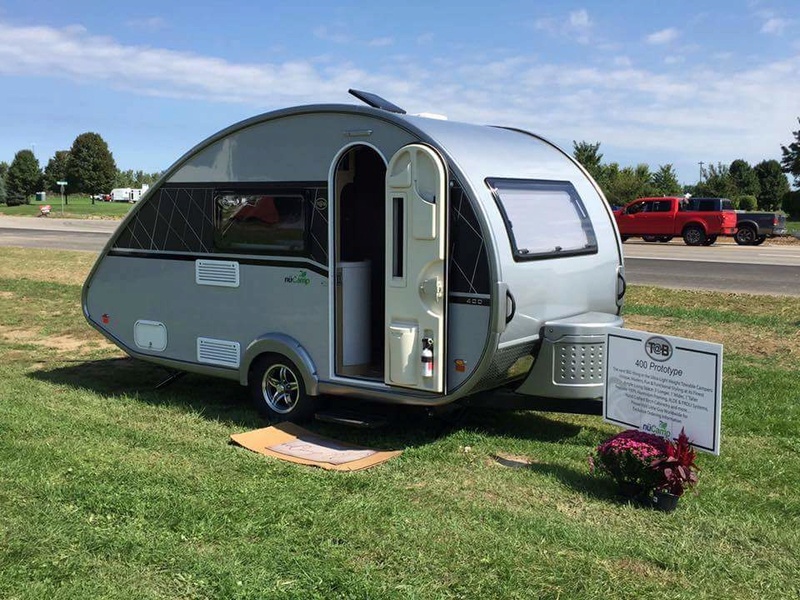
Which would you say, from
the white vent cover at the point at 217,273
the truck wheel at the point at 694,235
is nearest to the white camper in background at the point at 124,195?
the truck wheel at the point at 694,235

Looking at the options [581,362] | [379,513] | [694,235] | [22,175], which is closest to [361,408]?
[581,362]

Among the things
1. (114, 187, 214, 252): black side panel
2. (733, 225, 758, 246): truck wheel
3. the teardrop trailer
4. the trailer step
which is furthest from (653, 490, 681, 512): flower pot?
(733, 225, 758, 246): truck wheel

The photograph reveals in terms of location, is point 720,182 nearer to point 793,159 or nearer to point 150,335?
point 793,159

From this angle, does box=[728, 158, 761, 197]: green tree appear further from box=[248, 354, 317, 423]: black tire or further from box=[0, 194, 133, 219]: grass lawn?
box=[248, 354, 317, 423]: black tire

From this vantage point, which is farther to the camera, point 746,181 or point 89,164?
point 89,164

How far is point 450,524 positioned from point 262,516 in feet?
3.53

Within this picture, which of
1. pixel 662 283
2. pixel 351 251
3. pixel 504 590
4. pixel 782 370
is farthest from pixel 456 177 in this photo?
pixel 662 283

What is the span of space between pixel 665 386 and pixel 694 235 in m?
24.9

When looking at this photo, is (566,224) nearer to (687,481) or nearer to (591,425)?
(591,425)

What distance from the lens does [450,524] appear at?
15.1ft

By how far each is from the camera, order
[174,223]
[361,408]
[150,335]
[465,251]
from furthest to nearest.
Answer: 1. [150,335]
2. [174,223]
3. [361,408]
4. [465,251]

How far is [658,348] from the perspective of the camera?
5.16 meters

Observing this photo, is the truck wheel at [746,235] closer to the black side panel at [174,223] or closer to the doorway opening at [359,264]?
the doorway opening at [359,264]

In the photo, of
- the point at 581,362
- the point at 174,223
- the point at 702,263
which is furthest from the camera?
the point at 702,263
